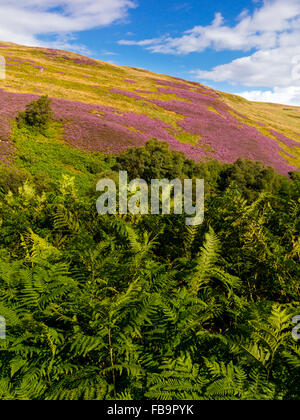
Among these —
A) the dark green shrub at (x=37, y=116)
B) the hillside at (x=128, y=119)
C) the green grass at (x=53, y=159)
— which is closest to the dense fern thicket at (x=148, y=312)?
the green grass at (x=53, y=159)

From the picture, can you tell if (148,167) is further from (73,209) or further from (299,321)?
(299,321)

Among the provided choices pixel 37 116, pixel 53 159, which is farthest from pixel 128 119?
pixel 53 159

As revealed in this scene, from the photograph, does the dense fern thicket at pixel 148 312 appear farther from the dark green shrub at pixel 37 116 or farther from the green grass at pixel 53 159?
the dark green shrub at pixel 37 116

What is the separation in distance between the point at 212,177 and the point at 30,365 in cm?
2325

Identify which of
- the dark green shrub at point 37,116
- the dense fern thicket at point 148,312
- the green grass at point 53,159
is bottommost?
the dense fern thicket at point 148,312

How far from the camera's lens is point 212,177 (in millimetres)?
23531

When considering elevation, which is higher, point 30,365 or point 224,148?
point 224,148

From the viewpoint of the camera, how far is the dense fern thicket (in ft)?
6.27

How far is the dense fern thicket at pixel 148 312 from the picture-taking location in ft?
6.27

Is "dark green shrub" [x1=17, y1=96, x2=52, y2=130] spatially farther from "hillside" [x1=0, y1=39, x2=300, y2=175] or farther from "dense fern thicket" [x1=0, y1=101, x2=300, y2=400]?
"dense fern thicket" [x1=0, y1=101, x2=300, y2=400]

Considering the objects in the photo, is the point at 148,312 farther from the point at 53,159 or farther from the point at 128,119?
the point at 128,119

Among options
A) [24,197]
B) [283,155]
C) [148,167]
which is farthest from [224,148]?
[24,197]
